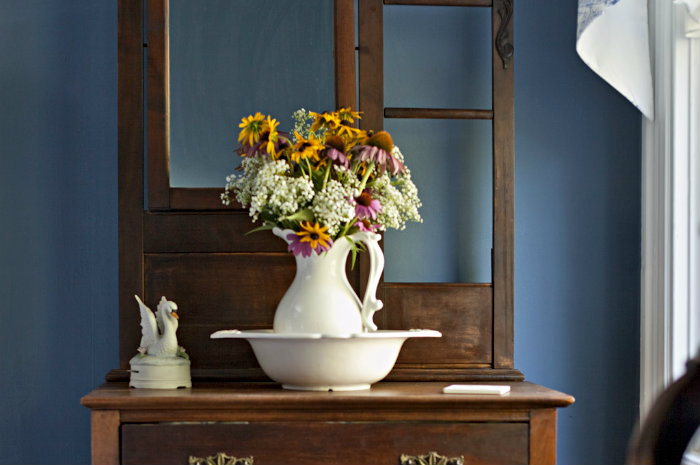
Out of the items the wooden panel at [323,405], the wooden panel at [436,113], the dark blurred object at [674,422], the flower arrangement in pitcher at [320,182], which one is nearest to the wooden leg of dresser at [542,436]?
the wooden panel at [323,405]

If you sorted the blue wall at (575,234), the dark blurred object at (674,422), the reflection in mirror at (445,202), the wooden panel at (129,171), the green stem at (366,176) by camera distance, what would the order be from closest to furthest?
the dark blurred object at (674,422) → the green stem at (366,176) → the wooden panel at (129,171) → the reflection in mirror at (445,202) → the blue wall at (575,234)

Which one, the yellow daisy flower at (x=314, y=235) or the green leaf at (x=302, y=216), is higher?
the green leaf at (x=302, y=216)

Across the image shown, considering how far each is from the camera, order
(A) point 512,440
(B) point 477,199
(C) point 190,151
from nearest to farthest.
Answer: (A) point 512,440 < (C) point 190,151 < (B) point 477,199

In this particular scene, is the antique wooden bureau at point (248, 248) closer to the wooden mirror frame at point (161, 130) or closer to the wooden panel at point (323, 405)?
the wooden mirror frame at point (161, 130)

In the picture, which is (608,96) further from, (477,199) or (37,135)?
(37,135)

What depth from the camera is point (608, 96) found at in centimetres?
210

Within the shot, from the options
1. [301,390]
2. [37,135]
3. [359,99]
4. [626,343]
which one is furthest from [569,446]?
[37,135]

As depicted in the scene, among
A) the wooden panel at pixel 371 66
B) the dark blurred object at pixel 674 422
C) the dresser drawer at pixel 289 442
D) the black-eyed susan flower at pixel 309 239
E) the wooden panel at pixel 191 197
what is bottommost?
the dresser drawer at pixel 289 442

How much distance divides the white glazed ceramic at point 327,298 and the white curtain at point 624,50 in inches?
32.1

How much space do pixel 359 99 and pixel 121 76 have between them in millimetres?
561

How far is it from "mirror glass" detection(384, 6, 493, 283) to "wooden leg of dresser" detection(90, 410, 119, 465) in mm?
753

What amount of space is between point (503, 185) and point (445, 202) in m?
0.17

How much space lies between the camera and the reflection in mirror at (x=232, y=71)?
5.93 ft

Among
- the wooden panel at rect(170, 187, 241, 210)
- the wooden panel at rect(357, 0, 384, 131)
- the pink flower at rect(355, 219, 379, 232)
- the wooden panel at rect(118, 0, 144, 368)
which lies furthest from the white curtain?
the wooden panel at rect(118, 0, 144, 368)
